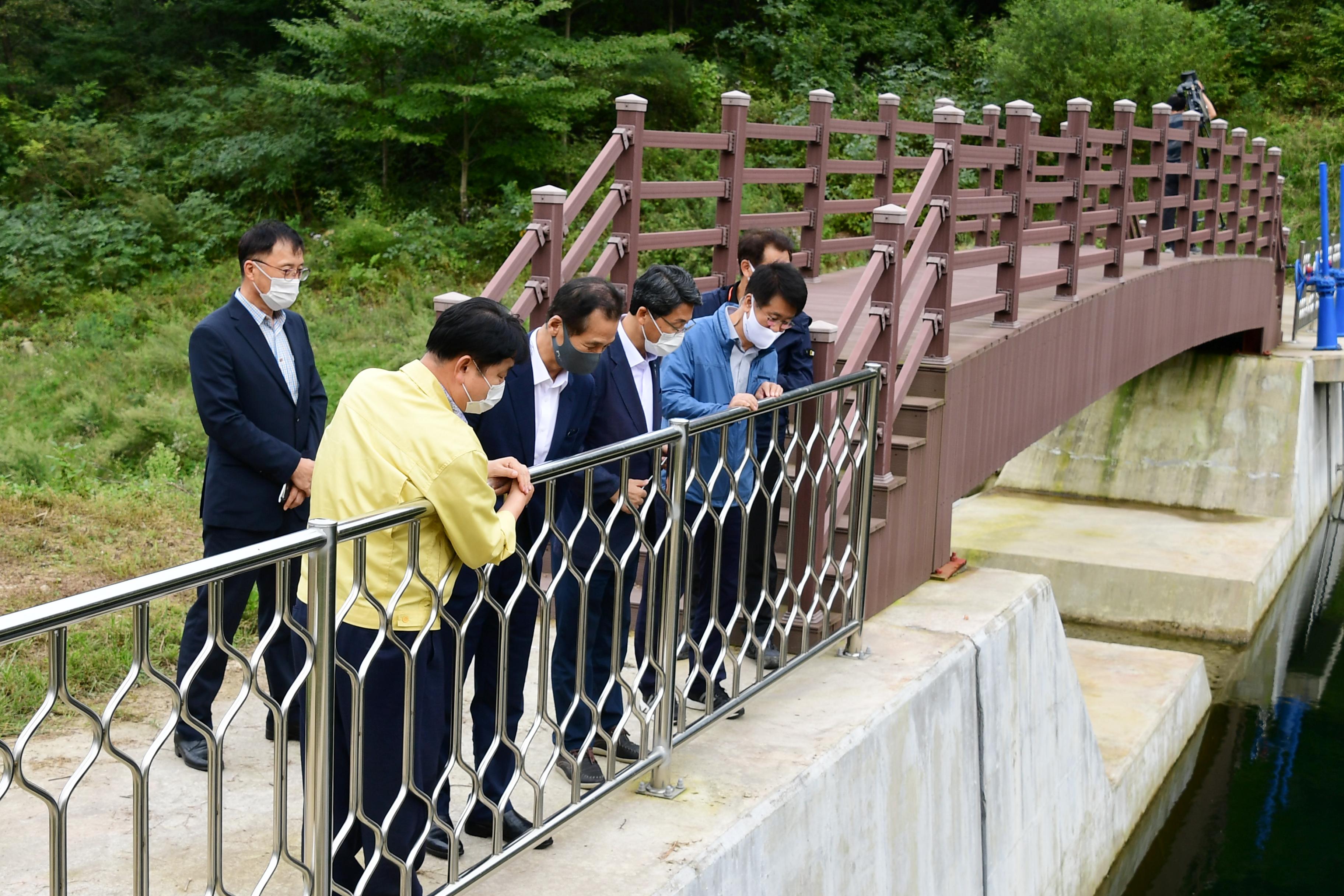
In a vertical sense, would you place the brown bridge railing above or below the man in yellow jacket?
above

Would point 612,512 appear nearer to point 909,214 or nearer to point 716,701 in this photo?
point 716,701

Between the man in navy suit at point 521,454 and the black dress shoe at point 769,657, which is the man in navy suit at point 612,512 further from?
the black dress shoe at point 769,657

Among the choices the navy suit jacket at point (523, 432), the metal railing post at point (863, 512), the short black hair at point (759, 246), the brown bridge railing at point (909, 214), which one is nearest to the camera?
the navy suit jacket at point (523, 432)

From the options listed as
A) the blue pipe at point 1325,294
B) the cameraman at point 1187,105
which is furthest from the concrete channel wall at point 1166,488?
the cameraman at point 1187,105

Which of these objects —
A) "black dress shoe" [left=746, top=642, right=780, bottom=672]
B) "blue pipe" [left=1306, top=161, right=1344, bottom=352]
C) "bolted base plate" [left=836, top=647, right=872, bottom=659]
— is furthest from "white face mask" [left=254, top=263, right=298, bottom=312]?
"blue pipe" [left=1306, top=161, right=1344, bottom=352]

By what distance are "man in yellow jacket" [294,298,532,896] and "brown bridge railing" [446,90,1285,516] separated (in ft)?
9.03

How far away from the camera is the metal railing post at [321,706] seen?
109 inches

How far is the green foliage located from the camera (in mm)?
22734

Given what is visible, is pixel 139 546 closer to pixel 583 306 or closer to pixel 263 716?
pixel 263 716

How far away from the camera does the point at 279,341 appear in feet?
14.9

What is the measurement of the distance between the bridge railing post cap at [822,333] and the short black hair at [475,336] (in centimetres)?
263

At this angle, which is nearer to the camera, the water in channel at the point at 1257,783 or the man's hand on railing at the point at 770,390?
the man's hand on railing at the point at 770,390

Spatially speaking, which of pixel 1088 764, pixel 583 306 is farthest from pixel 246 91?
pixel 583 306

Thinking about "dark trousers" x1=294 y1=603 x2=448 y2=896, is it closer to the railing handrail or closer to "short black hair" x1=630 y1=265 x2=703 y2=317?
the railing handrail
